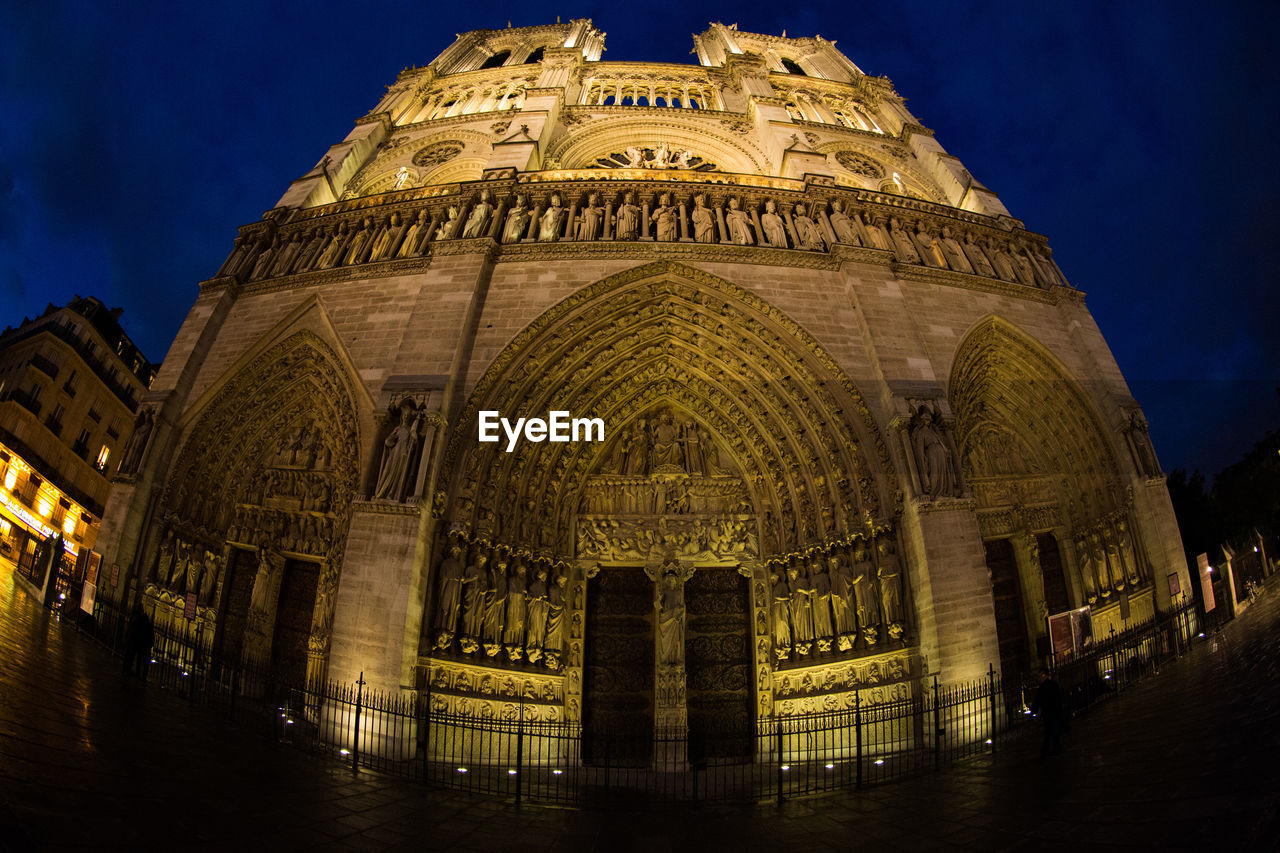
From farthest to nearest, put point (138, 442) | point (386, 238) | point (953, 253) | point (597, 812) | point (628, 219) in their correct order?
point (953, 253) → point (386, 238) → point (628, 219) → point (138, 442) → point (597, 812)

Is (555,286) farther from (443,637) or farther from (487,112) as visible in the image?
(487,112)

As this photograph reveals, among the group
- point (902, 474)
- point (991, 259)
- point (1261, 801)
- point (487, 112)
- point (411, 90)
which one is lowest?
point (1261, 801)

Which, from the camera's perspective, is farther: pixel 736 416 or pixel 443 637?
pixel 736 416

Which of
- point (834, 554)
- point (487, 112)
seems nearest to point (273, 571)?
point (834, 554)

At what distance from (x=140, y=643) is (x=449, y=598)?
10.7 ft

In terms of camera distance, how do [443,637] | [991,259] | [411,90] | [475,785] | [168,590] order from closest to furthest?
[475,785], [443,637], [168,590], [991,259], [411,90]

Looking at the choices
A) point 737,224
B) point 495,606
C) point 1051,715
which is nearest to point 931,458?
point 1051,715

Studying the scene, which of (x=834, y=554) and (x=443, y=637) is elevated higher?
(x=834, y=554)

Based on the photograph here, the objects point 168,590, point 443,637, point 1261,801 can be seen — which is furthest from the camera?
point 168,590

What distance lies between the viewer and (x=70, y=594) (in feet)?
27.3

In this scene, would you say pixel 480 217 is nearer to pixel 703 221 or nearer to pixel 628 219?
pixel 628 219

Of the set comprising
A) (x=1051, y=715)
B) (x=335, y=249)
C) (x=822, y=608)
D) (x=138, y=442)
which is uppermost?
(x=335, y=249)

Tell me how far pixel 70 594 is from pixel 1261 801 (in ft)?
40.5

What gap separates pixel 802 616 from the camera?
8.37 metres
